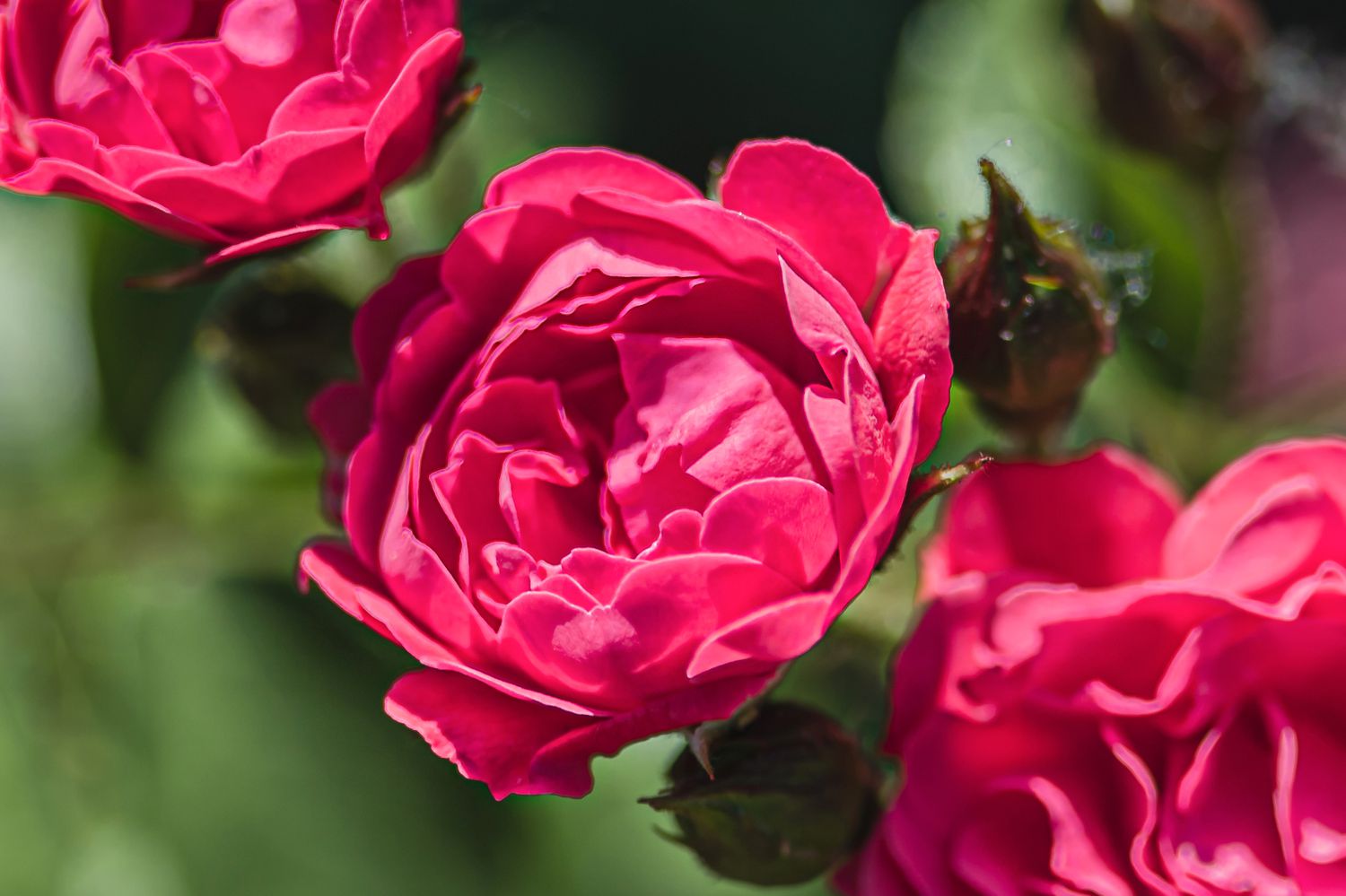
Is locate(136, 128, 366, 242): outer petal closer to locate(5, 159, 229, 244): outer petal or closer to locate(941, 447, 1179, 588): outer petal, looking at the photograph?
locate(5, 159, 229, 244): outer petal

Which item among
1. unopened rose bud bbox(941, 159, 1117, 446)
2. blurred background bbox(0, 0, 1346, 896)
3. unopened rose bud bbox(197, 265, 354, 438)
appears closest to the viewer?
unopened rose bud bbox(941, 159, 1117, 446)

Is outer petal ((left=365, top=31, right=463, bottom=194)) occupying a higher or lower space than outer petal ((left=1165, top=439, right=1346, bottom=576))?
higher

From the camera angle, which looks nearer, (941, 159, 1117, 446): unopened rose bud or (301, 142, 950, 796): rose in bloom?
(301, 142, 950, 796): rose in bloom

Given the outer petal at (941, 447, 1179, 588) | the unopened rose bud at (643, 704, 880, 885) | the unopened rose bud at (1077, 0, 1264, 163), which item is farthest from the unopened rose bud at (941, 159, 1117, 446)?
the unopened rose bud at (1077, 0, 1264, 163)

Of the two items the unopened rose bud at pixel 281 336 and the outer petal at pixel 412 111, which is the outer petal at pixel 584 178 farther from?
the unopened rose bud at pixel 281 336

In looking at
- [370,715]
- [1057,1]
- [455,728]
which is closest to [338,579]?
[455,728]

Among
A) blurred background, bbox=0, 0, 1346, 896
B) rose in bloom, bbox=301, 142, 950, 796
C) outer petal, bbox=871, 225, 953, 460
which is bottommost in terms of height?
blurred background, bbox=0, 0, 1346, 896

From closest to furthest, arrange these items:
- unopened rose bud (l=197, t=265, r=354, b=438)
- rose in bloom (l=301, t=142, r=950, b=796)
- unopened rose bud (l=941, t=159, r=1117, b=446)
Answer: rose in bloom (l=301, t=142, r=950, b=796) → unopened rose bud (l=941, t=159, r=1117, b=446) → unopened rose bud (l=197, t=265, r=354, b=438)
